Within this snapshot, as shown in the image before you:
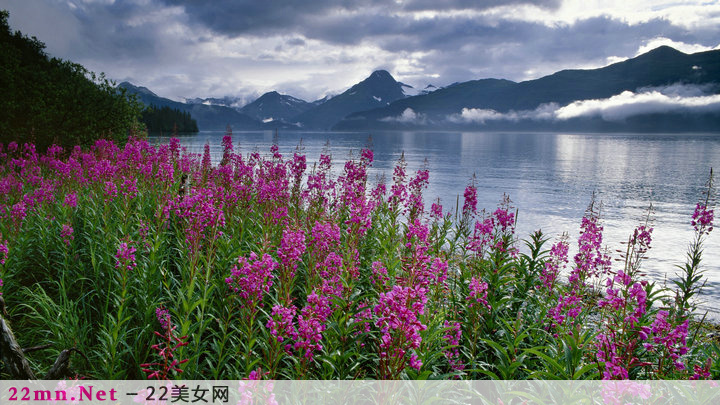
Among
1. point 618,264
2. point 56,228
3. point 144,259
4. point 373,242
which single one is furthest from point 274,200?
point 618,264

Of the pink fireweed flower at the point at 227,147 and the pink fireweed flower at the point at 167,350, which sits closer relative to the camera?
the pink fireweed flower at the point at 167,350

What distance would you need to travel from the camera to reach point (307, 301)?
403 centimetres

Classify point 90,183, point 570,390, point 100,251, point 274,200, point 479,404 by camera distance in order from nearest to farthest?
point 570,390 < point 479,404 < point 100,251 < point 274,200 < point 90,183

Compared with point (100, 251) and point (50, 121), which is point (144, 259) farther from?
point (50, 121)

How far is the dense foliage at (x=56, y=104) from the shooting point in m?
19.5

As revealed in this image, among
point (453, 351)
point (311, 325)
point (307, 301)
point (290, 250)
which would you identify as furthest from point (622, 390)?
point (290, 250)

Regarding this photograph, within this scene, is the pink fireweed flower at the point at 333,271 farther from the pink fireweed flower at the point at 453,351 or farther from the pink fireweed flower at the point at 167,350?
the pink fireweed flower at the point at 167,350

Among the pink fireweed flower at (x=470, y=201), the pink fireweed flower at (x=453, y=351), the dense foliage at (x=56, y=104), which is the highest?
the dense foliage at (x=56, y=104)

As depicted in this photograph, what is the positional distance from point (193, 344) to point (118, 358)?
3.04ft

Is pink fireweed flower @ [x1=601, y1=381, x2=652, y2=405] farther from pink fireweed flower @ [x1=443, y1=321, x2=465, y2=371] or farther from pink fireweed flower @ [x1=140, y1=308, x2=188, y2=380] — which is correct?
pink fireweed flower @ [x1=140, y1=308, x2=188, y2=380]

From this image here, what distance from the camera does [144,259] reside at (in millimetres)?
5965

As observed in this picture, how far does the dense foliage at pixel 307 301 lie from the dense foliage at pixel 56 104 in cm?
1371

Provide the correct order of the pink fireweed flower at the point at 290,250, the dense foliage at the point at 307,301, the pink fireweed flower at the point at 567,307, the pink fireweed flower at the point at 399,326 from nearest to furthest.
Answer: the pink fireweed flower at the point at 399,326 < the dense foliage at the point at 307,301 < the pink fireweed flower at the point at 290,250 < the pink fireweed flower at the point at 567,307

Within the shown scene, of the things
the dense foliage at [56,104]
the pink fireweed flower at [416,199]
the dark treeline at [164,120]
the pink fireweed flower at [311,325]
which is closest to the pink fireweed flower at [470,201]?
the pink fireweed flower at [416,199]
